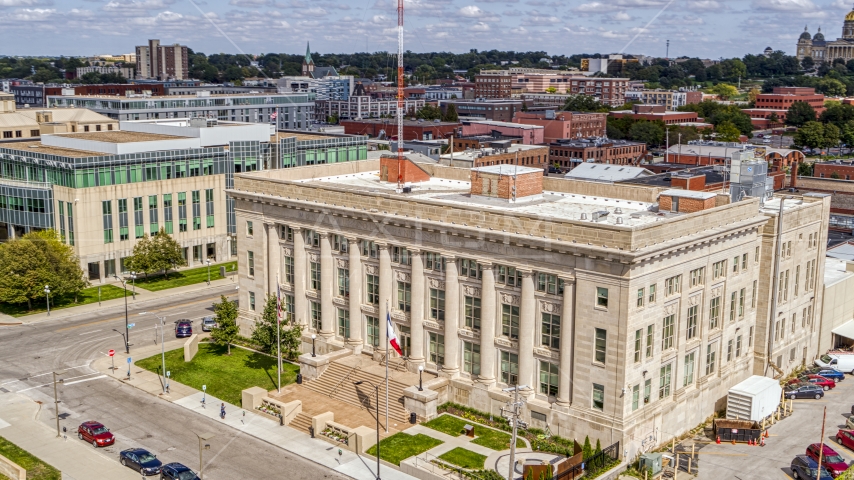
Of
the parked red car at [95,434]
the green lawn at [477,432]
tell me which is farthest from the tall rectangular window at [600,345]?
the parked red car at [95,434]

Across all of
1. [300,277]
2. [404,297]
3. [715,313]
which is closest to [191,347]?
[300,277]

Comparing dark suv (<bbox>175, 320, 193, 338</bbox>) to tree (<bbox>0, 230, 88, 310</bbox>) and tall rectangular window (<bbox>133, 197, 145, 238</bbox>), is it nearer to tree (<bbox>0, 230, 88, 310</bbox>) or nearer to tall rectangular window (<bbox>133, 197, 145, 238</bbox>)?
tree (<bbox>0, 230, 88, 310</bbox>)

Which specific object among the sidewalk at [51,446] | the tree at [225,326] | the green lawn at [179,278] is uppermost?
the tree at [225,326]

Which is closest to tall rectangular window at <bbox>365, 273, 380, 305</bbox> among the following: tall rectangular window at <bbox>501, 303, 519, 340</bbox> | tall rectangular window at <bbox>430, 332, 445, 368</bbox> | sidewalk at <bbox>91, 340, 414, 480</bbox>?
tall rectangular window at <bbox>430, 332, 445, 368</bbox>

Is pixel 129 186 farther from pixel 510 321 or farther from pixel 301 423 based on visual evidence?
pixel 510 321

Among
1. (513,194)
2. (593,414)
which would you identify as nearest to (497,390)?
(593,414)

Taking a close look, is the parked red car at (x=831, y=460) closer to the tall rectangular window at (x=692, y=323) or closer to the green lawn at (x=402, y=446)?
the tall rectangular window at (x=692, y=323)
